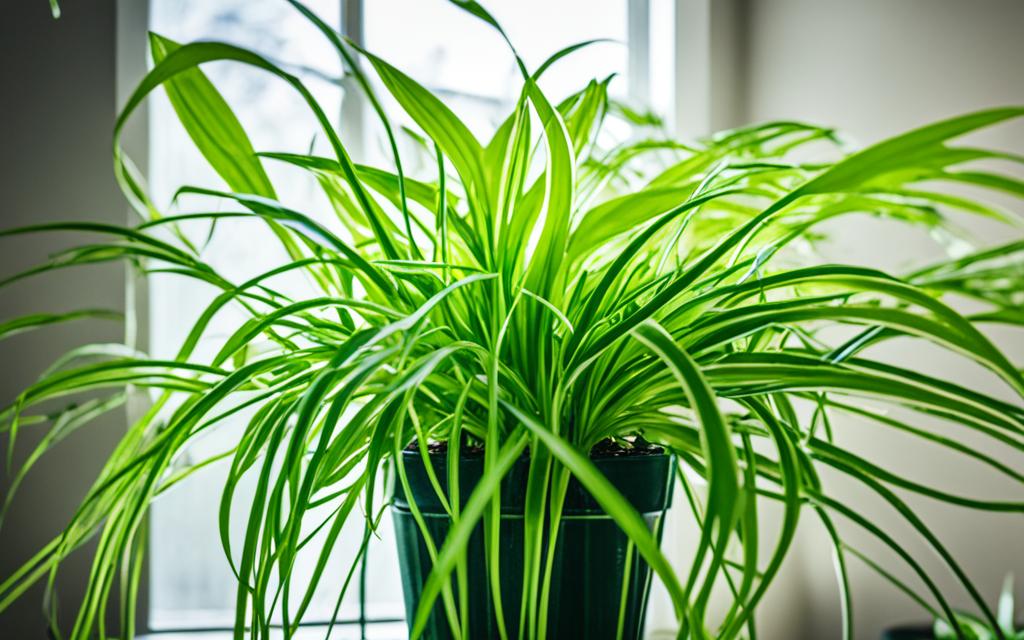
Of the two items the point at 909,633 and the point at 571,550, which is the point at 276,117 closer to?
the point at 571,550

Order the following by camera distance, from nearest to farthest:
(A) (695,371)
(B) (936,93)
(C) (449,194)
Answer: (A) (695,371) < (C) (449,194) < (B) (936,93)

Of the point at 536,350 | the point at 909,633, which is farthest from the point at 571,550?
the point at 909,633

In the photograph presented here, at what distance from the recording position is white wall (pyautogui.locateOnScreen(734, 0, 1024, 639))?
664 millimetres

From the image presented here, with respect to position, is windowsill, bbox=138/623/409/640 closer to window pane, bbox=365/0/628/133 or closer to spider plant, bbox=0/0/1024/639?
spider plant, bbox=0/0/1024/639

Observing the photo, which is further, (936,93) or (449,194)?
(936,93)

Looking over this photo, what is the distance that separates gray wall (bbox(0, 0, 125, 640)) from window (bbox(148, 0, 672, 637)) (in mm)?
75

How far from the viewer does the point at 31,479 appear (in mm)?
739

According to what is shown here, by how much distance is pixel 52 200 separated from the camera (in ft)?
2.52

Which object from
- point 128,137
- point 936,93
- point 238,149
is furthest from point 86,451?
point 936,93

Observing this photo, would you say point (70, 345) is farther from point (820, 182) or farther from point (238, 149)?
point (820, 182)

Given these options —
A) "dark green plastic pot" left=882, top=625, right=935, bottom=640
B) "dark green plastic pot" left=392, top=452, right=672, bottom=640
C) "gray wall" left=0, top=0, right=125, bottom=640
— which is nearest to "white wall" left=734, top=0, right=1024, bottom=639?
"dark green plastic pot" left=882, top=625, right=935, bottom=640

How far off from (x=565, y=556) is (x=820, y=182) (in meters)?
0.21

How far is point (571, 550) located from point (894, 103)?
637 millimetres

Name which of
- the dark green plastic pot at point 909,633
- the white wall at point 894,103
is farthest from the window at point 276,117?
the dark green plastic pot at point 909,633
